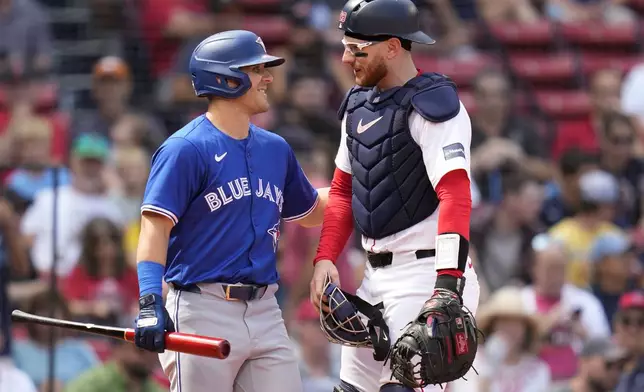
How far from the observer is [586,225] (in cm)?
970

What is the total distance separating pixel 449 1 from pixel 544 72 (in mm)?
1158

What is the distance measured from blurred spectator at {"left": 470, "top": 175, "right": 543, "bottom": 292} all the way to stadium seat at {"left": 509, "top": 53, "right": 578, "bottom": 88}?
368 centimetres

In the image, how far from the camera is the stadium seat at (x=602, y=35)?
1383 centimetres

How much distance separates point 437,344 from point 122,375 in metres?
3.17

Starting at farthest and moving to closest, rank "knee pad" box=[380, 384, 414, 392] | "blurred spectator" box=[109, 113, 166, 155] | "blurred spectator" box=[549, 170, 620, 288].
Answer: "blurred spectator" box=[109, 113, 166, 155] < "blurred spectator" box=[549, 170, 620, 288] < "knee pad" box=[380, 384, 414, 392]

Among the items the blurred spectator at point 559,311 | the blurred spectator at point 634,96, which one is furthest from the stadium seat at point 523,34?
the blurred spectator at point 559,311

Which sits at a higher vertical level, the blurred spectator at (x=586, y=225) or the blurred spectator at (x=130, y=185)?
the blurred spectator at (x=130, y=185)

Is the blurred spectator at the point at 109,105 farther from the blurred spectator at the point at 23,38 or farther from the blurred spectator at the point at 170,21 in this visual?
the blurred spectator at the point at 170,21

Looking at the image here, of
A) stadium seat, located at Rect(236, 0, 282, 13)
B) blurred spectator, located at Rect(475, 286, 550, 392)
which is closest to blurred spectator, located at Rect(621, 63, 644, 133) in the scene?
stadium seat, located at Rect(236, 0, 282, 13)

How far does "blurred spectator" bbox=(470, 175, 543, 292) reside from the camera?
30.7 ft

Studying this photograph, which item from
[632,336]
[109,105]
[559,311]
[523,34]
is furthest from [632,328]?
[523,34]

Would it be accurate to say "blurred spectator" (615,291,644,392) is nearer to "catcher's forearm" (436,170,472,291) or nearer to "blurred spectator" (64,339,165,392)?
"blurred spectator" (64,339,165,392)

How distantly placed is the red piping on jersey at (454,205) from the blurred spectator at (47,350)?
3.47 m

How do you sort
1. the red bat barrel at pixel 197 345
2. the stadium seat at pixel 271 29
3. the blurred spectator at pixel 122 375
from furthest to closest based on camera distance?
the stadium seat at pixel 271 29, the blurred spectator at pixel 122 375, the red bat barrel at pixel 197 345
